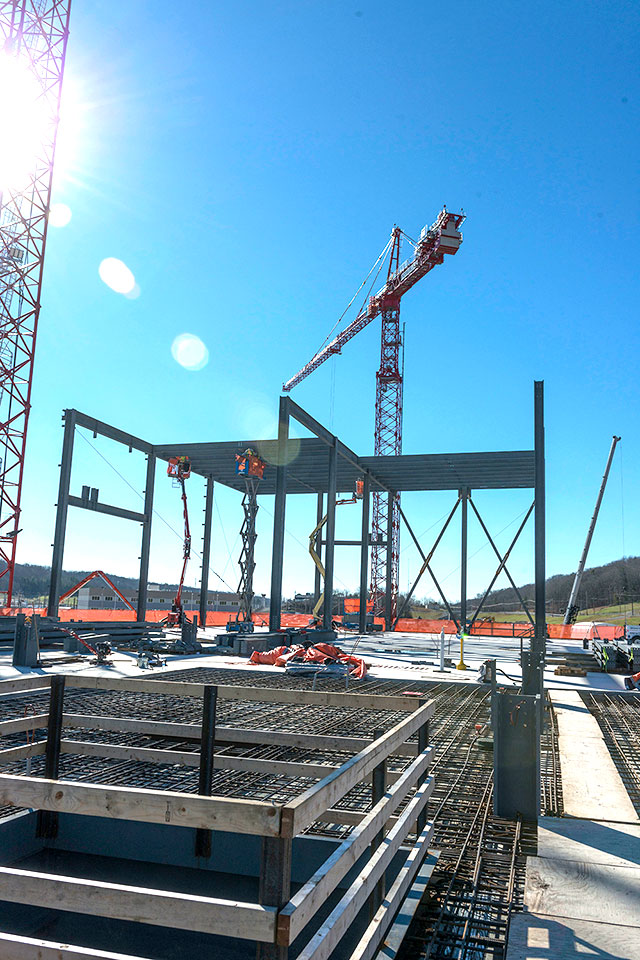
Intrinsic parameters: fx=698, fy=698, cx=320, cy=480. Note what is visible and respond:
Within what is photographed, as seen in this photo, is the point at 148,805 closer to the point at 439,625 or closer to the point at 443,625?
the point at 443,625

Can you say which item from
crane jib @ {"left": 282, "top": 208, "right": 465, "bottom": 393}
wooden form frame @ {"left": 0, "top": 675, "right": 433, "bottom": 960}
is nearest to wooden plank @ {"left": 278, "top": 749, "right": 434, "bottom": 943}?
wooden form frame @ {"left": 0, "top": 675, "right": 433, "bottom": 960}

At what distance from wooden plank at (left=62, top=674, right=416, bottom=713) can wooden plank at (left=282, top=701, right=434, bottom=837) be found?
1.12 ft

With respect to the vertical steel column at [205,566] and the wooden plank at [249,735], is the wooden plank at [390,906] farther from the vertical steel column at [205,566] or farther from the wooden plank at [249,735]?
the vertical steel column at [205,566]

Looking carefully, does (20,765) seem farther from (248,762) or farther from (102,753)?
(248,762)

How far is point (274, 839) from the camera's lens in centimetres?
262

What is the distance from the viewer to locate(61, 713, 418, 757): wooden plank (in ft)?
16.9

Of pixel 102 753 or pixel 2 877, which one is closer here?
pixel 2 877

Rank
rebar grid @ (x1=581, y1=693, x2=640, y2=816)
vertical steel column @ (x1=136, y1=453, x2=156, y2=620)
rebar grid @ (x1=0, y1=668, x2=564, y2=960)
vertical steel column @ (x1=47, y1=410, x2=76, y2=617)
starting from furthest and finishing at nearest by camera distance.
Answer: vertical steel column @ (x1=136, y1=453, x2=156, y2=620) → vertical steel column @ (x1=47, y1=410, x2=76, y2=617) → rebar grid @ (x1=581, y1=693, x2=640, y2=816) → rebar grid @ (x1=0, y1=668, x2=564, y2=960)

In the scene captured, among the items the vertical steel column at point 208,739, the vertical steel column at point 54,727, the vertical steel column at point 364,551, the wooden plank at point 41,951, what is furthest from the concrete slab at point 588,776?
the vertical steel column at point 364,551

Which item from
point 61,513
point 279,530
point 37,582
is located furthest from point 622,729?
point 37,582

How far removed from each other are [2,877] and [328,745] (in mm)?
2653

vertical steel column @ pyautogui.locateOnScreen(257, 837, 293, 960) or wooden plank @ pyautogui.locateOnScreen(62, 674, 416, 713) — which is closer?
vertical steel column @ pyautogui.locateOnScreen(257, 837, 293, 960)

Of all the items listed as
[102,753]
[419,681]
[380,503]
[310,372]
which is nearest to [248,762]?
[102,753]

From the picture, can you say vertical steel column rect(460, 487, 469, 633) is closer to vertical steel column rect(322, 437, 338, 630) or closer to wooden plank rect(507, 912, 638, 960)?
vertical steel column rect(322, 437, 338, 630)
